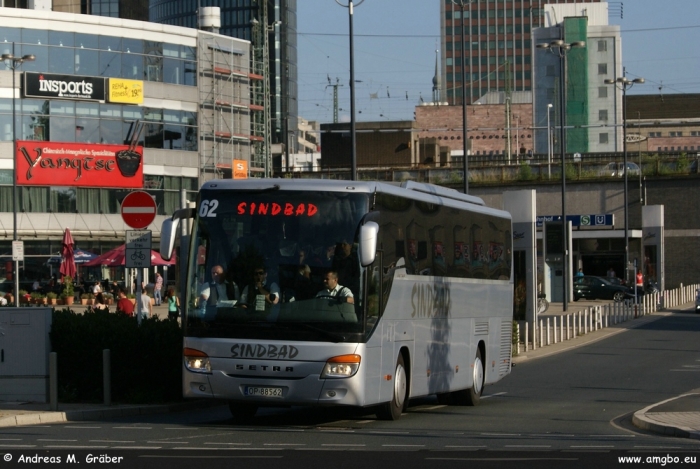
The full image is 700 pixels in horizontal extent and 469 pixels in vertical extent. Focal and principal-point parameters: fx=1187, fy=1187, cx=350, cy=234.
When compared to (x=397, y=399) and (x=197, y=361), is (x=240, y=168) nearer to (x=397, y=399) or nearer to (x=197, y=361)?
(x=397, y=399)

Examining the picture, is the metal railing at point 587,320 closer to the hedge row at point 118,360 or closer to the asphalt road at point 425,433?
the asphalt road at point 425,433

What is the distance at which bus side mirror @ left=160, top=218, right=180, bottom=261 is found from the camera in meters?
14.6

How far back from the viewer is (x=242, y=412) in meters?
16.3

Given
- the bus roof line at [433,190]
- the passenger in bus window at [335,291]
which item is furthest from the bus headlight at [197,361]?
the bus roof line at [433,190]

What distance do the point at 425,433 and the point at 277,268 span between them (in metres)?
2.74

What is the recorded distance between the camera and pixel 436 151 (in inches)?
4208

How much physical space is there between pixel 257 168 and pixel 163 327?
228ft

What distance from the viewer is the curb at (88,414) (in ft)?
52.2

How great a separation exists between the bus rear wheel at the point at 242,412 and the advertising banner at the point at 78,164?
5930cm

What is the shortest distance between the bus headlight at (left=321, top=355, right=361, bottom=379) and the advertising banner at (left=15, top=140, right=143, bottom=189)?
61355 millimetres

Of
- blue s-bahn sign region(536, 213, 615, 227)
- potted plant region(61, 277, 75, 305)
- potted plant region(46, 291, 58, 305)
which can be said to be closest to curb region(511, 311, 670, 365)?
blue s-bahn sign region(536, 213, 615, 227)

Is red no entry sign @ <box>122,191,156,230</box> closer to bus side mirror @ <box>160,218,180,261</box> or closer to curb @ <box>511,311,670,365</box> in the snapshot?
bus side mirror @ <box>160,218,180,261</box>

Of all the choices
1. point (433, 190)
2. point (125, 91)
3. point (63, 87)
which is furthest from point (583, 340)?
point (125, 91)
